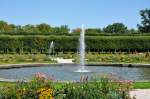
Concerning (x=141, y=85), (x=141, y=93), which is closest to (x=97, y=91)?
(x=141, y=93)

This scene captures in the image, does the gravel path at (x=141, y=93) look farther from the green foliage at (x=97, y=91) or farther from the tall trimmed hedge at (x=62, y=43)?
the tall trimmed hedge at (x=62, y=43)

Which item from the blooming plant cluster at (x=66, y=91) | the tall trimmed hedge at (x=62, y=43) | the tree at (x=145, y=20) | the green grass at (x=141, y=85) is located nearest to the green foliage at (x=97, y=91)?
the blooming plant cluster at (x=66, y=91)

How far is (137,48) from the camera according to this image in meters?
39.4

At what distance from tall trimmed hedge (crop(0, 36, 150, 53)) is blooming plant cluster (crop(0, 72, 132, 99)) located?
28410 mm

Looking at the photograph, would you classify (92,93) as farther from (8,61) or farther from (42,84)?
(8,61)

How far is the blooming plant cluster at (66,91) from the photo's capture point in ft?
32.0

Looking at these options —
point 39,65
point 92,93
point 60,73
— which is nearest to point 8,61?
point 39,65

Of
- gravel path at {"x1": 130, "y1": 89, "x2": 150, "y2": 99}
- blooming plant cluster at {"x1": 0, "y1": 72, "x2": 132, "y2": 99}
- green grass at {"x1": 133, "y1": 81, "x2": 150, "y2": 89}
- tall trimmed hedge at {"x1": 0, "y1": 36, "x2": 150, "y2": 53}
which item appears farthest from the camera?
tall trimmed hedge at {"x1": 0, "y1": 36, "x2": 150, "y2": 53}

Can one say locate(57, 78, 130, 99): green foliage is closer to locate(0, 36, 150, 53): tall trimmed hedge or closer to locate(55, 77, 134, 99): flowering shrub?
locate(55, 77, 134, 99): flowering shrub

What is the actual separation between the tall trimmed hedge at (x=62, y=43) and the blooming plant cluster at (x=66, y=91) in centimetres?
2841

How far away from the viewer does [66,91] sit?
10.2m

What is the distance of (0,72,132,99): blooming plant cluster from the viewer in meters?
9.74

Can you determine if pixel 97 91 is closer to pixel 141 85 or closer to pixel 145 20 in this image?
pixel 141 85

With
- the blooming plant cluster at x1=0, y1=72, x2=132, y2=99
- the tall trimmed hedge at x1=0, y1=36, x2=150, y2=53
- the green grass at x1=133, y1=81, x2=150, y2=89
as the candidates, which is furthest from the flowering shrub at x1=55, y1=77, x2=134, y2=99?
the tall trimmed hedge at x1=0, y1=36, x2=150, y2=53
